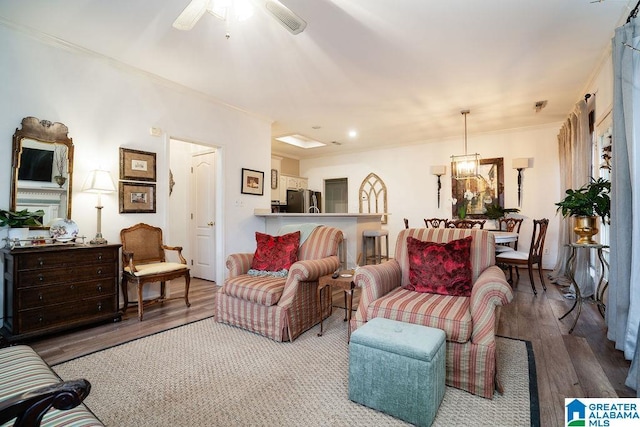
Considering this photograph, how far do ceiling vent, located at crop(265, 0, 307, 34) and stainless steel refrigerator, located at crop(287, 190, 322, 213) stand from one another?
17.7 ft

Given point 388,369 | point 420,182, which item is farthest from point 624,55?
point 420,182

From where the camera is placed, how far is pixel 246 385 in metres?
1.93

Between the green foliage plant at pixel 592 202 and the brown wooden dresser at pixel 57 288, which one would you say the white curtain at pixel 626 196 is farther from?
the brown wooden dresser at pixel 57 288

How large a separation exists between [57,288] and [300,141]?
5394mm

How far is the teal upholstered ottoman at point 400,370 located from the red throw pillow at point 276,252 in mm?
1446

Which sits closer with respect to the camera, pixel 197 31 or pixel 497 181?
pixel 197 31

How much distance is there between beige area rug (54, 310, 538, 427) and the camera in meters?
1.62

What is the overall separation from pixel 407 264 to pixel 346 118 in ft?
11.1

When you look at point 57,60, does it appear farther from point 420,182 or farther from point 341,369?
point 420,182

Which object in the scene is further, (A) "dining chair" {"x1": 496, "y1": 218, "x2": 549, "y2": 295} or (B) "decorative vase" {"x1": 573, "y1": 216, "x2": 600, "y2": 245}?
(A) "dining chair" {"x1": 496, "y1": 218, "x2": 549, "y2": 295}

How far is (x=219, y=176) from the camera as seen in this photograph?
4.52 meters

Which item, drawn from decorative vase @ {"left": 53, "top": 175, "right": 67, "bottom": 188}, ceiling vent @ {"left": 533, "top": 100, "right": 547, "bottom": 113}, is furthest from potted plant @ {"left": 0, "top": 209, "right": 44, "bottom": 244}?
ceiling vent @ {"left": 533, "top": 100, "right": 547, "bottom": 113}

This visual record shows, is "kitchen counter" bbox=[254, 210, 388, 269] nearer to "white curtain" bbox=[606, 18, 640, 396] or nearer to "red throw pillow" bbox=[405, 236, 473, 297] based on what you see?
"red throw pillow" bbox=[405, 236, 473, 297]

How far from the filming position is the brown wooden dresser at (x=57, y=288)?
2477 millimetres
